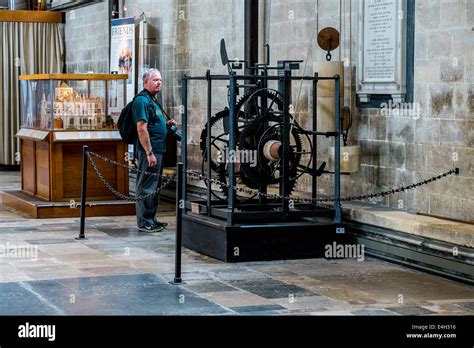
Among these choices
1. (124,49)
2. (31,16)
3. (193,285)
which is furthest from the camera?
(31,16)

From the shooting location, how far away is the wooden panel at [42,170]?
14.1 meters

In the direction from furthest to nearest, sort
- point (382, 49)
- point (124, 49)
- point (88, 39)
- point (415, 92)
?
point (88, 39) < point (124, 49) < point (382, 49) < point (415, 92)

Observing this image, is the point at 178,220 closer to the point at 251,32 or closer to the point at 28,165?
the point at 251,32

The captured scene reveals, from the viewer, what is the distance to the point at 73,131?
13977 millimetres

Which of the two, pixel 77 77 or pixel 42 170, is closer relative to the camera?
pixel 77 77

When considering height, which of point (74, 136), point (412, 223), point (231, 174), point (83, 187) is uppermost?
point (74, 136)

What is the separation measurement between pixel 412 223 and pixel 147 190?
3828 millimetres

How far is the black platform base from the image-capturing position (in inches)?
415

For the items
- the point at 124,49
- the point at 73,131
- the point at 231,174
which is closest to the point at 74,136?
the point at 73,131

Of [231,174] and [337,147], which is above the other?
[337,147]

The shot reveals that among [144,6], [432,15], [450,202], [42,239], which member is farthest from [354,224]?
[144,6]

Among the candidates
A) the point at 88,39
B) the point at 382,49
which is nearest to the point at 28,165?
the point at 382,49

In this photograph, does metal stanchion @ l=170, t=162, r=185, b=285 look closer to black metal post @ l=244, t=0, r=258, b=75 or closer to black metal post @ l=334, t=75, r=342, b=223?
black metal post @ l=334, t=75, r=342, b=223

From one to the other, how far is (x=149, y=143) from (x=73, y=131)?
1935 mm
